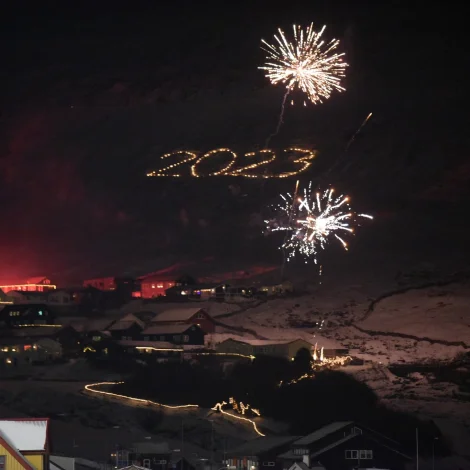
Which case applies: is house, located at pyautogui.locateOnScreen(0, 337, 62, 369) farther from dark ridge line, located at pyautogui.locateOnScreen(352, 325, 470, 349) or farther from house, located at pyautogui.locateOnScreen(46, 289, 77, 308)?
dark ridge line, located at pyautogui.locateOnScreen(352, 325, 470, 349)

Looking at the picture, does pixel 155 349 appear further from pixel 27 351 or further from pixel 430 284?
pixel 430 284

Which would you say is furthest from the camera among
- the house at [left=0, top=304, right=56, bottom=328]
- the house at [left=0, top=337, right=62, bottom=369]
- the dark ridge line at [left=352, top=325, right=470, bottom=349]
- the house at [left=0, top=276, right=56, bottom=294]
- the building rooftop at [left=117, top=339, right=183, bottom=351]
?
the house at [left=0, top=276, right=56, bottom=294]

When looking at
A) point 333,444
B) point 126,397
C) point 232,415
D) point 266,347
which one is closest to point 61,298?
point 126,397

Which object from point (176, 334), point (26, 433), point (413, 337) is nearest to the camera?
point (26, 433)

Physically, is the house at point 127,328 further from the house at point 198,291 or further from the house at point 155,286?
the house at point 198,291

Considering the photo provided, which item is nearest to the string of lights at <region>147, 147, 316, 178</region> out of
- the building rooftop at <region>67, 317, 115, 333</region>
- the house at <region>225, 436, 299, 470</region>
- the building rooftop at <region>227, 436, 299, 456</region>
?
the building rooftop at <region>67, 317, 115, 333</region>

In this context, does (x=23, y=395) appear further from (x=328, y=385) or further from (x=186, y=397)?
(x=328, y=385)

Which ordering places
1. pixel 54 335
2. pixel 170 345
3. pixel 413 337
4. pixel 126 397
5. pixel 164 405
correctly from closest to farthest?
pixel 164 405
pixel 126 397
pixel 413 337
pixel 170 345
pixel 54 335

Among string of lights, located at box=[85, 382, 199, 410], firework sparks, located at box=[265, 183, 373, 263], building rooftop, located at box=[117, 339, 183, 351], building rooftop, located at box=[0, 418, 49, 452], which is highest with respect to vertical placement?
firework sparks, located at box=[265, 183, 373, 263]
